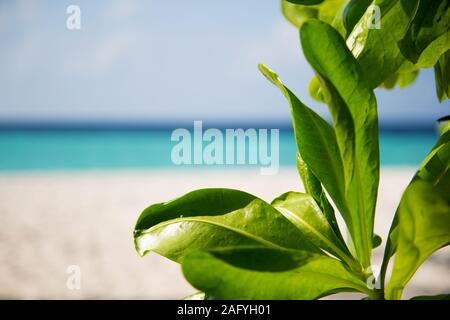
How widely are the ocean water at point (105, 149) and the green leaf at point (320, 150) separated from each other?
12.3 meters

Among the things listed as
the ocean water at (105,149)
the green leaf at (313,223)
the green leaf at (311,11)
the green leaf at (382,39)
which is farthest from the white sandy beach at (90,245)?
the ocean water at (105,149)

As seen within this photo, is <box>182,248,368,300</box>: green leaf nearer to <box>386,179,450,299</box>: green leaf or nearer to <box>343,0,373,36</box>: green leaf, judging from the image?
<box>386,179,450,299</box>: green leaf

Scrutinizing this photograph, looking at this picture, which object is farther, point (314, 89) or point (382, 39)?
point (314, 89)

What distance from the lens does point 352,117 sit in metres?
0.42

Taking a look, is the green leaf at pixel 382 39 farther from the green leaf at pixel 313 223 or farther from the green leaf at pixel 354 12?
the green leaf at pixel 313 223

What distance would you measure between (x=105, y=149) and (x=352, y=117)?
72.6ft

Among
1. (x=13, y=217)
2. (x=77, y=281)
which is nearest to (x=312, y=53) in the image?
(x=77, y=281)

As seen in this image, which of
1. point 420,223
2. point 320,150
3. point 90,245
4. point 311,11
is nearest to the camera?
point 420,223

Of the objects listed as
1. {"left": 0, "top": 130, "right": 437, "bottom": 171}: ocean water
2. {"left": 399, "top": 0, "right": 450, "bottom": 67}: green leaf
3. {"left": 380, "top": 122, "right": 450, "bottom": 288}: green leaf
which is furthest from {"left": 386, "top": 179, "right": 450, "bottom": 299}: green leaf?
{"left": 0, "top": 130, "right": 437, "bottom": 171}: ocean water

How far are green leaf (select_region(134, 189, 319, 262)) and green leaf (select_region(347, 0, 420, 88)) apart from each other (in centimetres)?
17

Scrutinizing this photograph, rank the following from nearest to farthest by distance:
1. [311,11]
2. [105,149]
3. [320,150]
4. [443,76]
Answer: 1. [320,150]
2. [443,76]
3. [311,11]
4. [105,149]

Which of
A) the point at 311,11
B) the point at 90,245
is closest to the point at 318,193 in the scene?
the point at 311,11

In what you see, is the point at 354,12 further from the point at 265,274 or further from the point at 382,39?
the point at 265,274

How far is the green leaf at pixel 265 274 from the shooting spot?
371 mm
